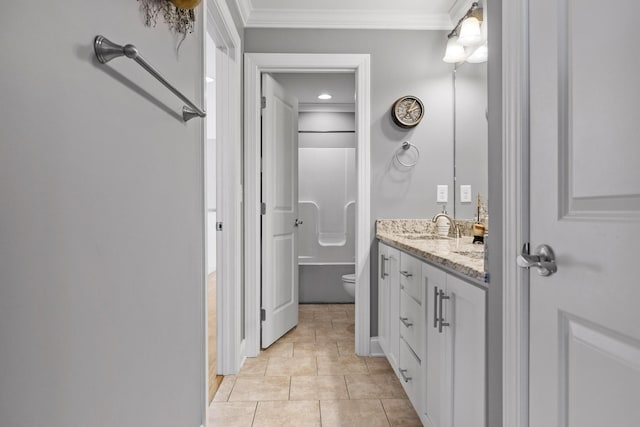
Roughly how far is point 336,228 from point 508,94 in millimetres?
3632

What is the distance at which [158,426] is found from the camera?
1090 millimetres

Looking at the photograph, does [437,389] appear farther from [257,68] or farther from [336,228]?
[336,228]

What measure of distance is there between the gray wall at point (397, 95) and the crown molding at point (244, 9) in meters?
0.15

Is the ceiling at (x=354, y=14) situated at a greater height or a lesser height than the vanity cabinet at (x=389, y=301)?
greater

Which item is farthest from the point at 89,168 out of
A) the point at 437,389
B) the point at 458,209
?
the point at 458,209

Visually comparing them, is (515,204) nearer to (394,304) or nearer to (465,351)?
(465,351)

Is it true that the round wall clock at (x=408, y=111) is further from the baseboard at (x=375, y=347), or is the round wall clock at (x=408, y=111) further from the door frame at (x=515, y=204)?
the door frame at (x=515, y=204)

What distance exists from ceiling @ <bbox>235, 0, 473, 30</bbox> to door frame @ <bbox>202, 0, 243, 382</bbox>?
14.4 inches

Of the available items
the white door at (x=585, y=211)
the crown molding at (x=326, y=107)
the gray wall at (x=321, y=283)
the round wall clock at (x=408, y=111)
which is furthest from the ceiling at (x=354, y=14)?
the gray wall at (x=321, y=283)

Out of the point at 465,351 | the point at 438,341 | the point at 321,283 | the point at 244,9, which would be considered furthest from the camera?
the point at 321,283

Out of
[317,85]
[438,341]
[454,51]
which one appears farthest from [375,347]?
[317,85]

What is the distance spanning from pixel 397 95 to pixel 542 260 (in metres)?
2.13

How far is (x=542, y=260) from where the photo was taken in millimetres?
812

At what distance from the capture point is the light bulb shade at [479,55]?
2.25 metres
